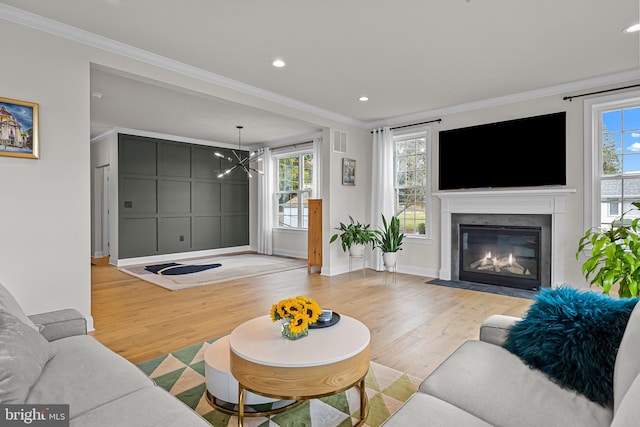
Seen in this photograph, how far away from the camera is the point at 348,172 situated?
19.9 feet

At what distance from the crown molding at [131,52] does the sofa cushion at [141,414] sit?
309cm

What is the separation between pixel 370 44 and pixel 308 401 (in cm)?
299

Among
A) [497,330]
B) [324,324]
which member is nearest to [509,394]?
[497,330]

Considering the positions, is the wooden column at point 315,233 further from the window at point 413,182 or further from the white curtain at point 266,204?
the white curtain at point 266,204

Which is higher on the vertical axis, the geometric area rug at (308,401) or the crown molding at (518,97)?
the crown molding at (518,97)

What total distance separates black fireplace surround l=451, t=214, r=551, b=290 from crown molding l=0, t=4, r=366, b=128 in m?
3.07

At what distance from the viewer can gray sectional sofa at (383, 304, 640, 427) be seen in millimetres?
1159

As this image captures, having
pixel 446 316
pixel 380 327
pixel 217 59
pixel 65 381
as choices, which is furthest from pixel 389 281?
pixel 65 381

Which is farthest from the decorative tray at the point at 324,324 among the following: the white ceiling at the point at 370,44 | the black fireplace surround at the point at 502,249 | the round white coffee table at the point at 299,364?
the black fireplace surround at the point at 502,249

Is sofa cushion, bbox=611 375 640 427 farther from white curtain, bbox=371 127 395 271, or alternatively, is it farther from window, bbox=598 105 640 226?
white curtain, bbox=371 127 395 271

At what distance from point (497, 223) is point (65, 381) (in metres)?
5.01

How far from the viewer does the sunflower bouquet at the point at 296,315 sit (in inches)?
69.6

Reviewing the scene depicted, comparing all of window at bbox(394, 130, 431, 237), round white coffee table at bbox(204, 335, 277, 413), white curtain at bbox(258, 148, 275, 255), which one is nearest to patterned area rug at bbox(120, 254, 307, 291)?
white curtain at bbox(258, 148, 275, 255)

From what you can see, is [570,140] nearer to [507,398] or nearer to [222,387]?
[507,398]
